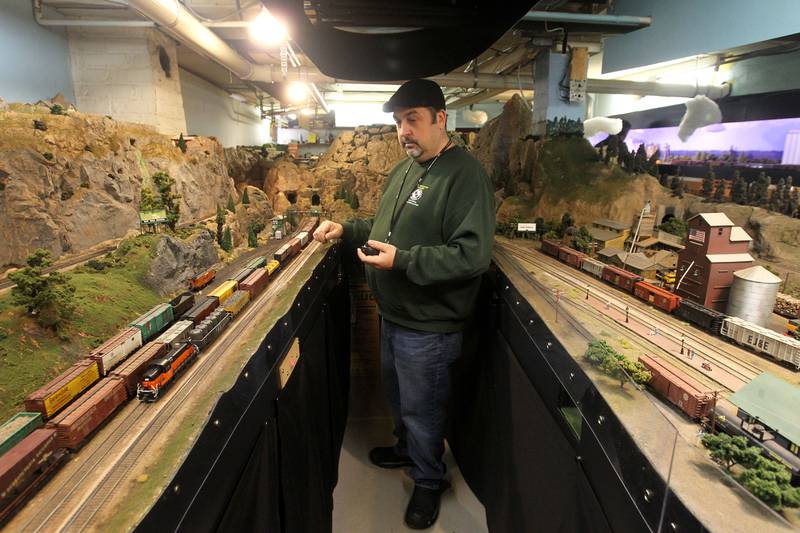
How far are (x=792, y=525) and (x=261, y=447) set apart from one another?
2.23 metres

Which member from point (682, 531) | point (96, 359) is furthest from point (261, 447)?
point (682, 531)

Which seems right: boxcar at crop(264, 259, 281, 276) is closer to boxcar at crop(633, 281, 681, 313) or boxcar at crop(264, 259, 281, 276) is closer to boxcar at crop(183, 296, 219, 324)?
boxcar at crop(183, 296, 219, 324)

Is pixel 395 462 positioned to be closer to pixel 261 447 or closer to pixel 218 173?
pixel 261 447

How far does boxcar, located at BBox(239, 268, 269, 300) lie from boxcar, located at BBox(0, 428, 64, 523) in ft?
6.72

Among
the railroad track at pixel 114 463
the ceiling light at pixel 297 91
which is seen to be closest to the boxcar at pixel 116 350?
the railroad track at pixel 114 463

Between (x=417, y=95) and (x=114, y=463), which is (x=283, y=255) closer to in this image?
(x=417, y=95)

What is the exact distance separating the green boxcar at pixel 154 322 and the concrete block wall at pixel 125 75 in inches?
260

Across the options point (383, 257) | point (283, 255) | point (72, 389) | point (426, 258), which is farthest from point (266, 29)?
point (72, 389)

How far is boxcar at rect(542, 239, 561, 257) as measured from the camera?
5.06 metres

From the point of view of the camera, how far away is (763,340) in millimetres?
2502

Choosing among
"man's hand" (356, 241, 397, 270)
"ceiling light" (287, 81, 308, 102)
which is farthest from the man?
"ceiling light" (287, 81, 308, 102)

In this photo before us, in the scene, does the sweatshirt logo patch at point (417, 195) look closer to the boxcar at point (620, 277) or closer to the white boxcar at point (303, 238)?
the boxcar at point (620, 277)

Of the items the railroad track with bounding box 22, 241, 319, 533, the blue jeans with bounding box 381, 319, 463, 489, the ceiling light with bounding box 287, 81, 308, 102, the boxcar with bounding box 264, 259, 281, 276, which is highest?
the ceiling light with bounding box 287, 81, 308, 102

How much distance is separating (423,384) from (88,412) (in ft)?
7.48
